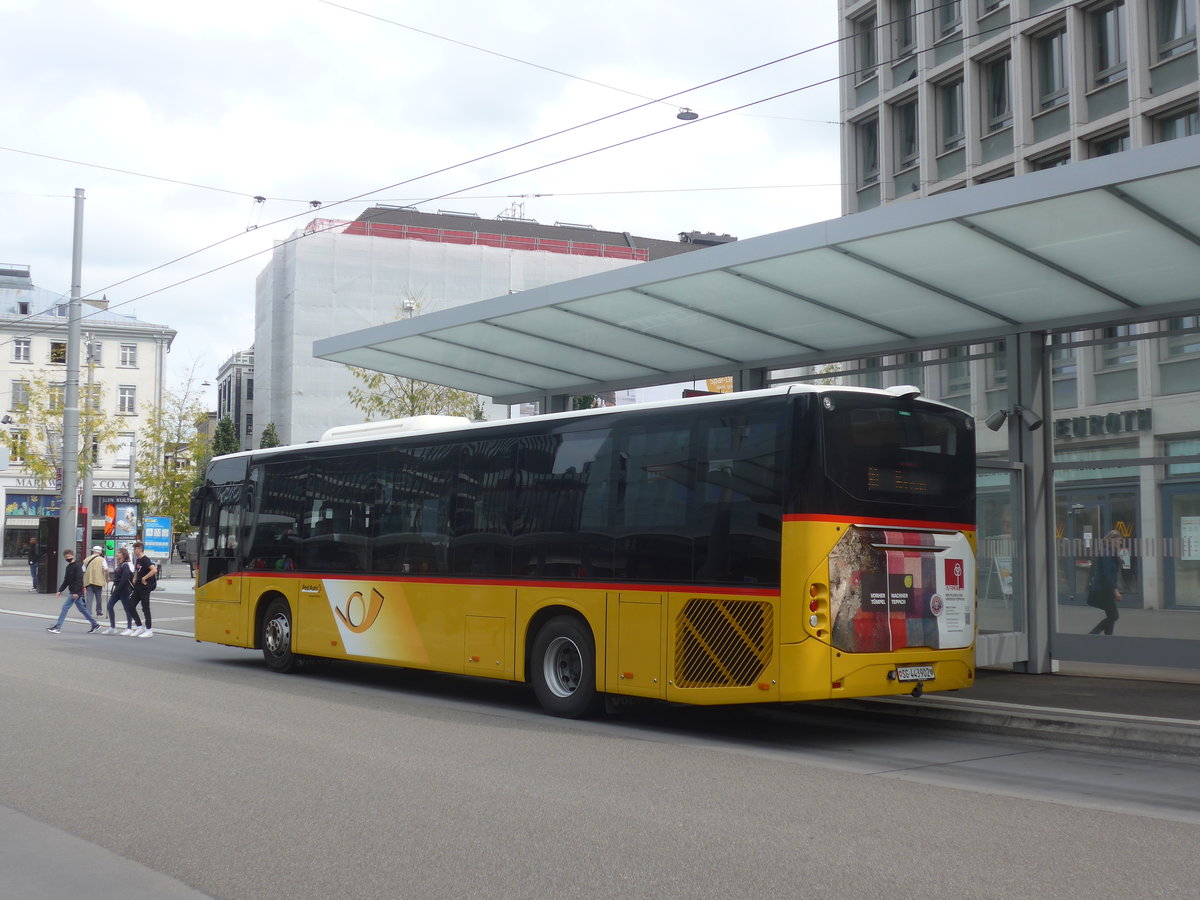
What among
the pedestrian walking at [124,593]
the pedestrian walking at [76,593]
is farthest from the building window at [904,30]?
the pedestrian walking at [76,593]

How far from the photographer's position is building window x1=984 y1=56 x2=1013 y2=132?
29766 millimetres

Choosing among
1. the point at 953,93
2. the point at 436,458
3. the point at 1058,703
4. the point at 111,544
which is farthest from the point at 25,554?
the point at 1058,703

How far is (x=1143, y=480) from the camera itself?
1395 centimetres

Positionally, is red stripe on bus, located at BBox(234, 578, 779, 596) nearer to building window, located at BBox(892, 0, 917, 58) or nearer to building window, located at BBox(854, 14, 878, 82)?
building window, located at BBox(892, 0, 917, 58)

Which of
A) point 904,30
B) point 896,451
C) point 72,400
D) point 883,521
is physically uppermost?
point 904,30

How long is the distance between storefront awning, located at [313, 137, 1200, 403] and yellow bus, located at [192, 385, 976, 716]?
198 cm

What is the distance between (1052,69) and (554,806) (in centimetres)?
2613

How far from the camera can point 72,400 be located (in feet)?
115

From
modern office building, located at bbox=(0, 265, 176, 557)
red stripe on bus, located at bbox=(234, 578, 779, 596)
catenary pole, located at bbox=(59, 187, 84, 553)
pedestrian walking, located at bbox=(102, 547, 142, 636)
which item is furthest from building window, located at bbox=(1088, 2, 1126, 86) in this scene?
modern office building, located at bbox=(0, 265, 176, 557)

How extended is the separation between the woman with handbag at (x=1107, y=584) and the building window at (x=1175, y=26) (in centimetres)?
1548

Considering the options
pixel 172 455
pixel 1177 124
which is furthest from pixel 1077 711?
pixel 172 455

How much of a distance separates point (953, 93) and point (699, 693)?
2510cm

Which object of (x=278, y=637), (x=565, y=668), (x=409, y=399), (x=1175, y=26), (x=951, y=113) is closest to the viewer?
(x=565, y=668)

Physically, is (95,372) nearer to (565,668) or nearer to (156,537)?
(156,537)
